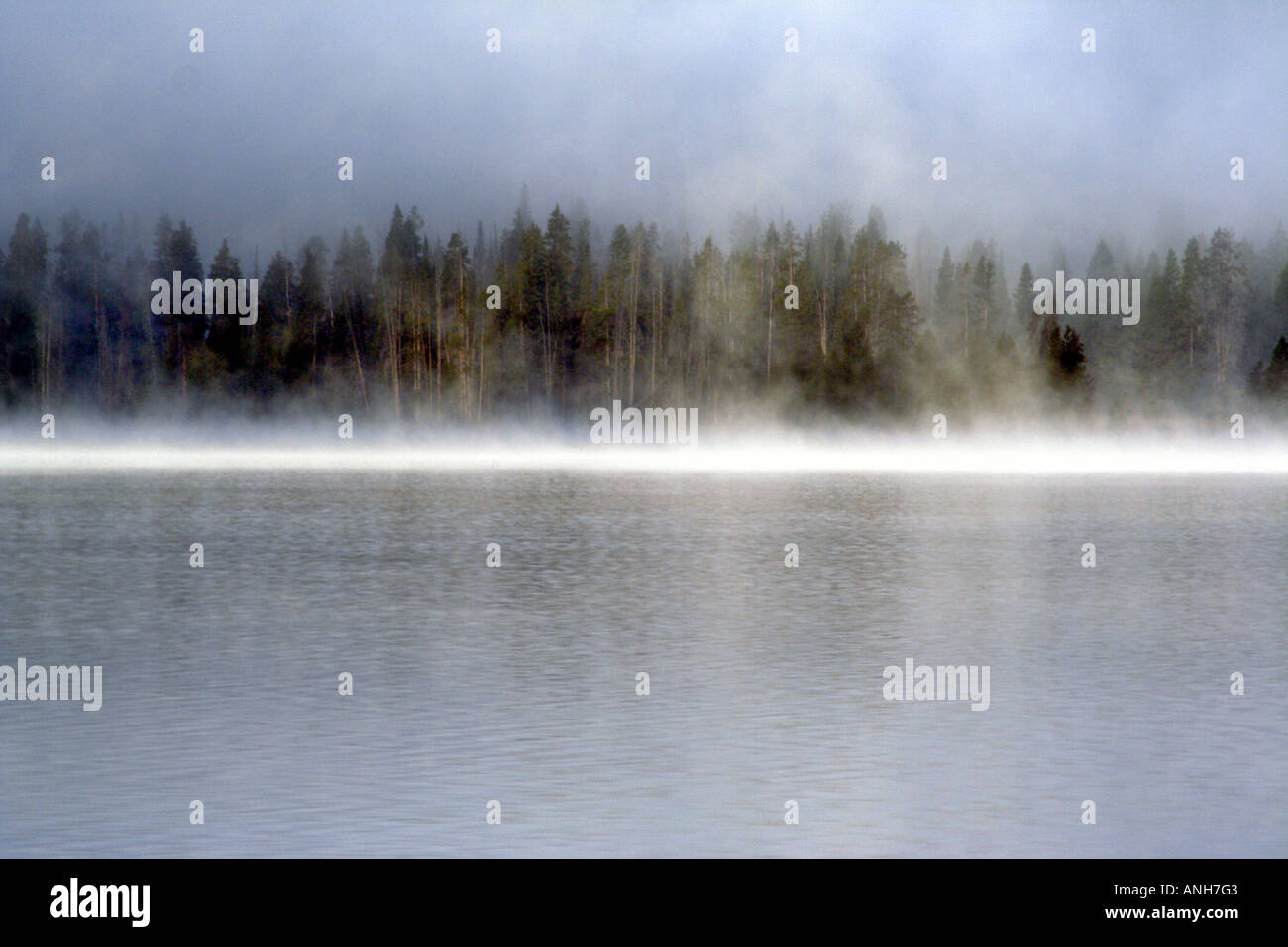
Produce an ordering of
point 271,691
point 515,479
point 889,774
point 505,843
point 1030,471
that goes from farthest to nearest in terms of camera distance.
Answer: point 1030,471, point 515,479, point 271,691, point 889,774, point 505,843

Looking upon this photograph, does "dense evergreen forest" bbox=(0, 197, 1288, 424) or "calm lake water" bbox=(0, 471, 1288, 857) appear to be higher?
"dense evergreen forest" bbox=(0, 197, 1288, 424)

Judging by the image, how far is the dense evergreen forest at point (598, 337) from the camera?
141 metres

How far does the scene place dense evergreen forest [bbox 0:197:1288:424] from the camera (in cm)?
14112

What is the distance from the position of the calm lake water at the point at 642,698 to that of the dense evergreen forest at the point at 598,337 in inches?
4023

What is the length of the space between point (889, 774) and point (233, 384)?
5582 inches

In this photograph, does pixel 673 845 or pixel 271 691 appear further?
pixel 271 691

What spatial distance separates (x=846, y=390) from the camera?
455 feet

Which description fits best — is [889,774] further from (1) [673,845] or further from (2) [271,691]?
(2) [271,691]

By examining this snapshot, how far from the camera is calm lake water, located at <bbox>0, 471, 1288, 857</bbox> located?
11992 millimetres

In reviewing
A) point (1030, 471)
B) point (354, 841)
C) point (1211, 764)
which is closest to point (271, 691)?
point (354, 841)

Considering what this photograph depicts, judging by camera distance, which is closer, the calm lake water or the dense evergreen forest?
the calm lake water

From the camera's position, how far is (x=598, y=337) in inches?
5753

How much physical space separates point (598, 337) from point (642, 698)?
426 ft

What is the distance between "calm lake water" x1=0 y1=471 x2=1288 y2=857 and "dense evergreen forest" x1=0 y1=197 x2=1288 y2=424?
335 feet
